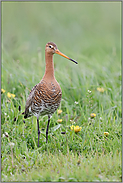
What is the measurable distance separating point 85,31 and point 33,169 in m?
9.16

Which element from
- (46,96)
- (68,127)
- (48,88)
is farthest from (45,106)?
(68,127)

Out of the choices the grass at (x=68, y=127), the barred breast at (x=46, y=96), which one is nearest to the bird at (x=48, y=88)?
the barred breast at (x=46, y=96)

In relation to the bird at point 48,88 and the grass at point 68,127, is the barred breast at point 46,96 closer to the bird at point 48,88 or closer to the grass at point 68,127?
the bird at point 48,88

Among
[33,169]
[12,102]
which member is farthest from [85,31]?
[33,169]

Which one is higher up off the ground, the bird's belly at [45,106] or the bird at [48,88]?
the bird at [48,88]

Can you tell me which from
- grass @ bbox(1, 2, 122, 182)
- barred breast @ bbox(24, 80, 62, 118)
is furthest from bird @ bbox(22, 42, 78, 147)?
grass @ bbox(1, 2, 122, 182)

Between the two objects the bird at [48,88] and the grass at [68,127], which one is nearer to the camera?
the grass at [68,127]

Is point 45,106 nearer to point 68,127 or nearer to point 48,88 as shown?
point 48,88

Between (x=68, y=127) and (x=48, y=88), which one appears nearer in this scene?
(x=48, y=88)

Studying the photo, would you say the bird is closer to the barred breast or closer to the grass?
the barred breast

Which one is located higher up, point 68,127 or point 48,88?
point 48,88

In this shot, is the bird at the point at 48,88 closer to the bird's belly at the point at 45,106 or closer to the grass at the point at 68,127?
the bird's belly at the point at 45,106

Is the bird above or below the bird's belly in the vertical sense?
above

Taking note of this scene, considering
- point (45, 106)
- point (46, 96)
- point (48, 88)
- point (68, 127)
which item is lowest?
point (68, 127)
